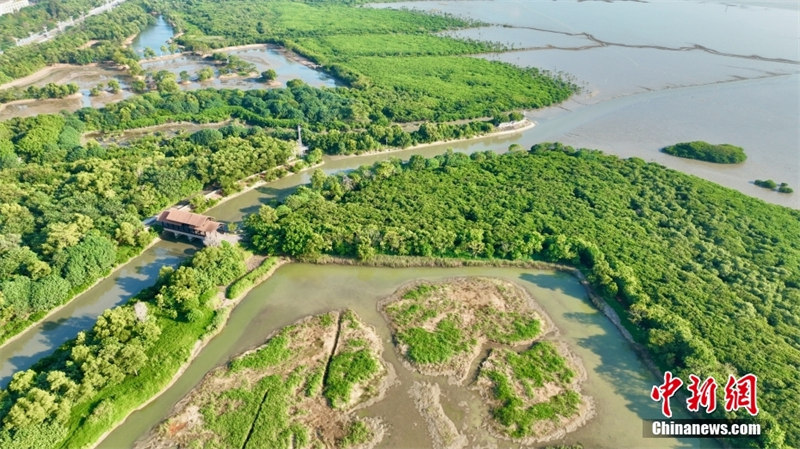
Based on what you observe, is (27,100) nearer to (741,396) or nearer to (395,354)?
(395,354)

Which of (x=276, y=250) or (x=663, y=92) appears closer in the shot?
(x=276, y=250)

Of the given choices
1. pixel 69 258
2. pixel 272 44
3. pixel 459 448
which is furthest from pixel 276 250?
pixel 272 44

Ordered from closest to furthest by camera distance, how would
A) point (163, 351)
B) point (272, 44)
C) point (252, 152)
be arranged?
point (163, 351), point (252, 152), point (272, 44)

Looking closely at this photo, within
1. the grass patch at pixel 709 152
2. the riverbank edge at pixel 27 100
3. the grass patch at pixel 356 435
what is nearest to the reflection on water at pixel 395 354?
the grass patch at pixel 356 435

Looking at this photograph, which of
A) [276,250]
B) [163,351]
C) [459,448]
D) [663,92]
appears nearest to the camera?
[459,448]

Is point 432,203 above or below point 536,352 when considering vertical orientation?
above

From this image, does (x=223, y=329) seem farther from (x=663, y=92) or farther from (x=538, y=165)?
(x=663, y=92)

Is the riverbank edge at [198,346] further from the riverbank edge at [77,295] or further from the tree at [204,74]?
the tree at [204,74]

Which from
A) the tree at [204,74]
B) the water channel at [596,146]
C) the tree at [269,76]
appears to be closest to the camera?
the water channel at [596,146]
